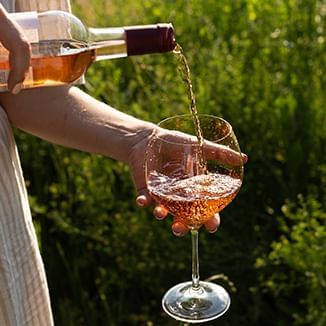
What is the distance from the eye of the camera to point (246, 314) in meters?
2.65

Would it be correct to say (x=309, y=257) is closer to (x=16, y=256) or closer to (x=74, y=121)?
(x=74, y=121)

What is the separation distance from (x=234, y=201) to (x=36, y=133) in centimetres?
112

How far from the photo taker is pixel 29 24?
140 cm

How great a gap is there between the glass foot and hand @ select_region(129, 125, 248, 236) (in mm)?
163

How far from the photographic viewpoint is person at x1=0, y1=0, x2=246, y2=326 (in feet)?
4.59

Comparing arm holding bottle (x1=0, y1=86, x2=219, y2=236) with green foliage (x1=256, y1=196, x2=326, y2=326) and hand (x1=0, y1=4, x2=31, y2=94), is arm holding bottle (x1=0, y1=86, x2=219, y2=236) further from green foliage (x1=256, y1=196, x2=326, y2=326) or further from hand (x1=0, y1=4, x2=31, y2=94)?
green foliage (x1=256, y1=196, x2=326, y2=326)

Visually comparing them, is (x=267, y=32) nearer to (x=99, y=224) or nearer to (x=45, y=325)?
(x=99, y=224)

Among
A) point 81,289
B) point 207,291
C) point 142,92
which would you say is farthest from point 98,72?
point 207,291

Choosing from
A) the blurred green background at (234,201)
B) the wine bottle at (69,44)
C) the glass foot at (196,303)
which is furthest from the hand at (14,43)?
the blurred green background at (234,201)

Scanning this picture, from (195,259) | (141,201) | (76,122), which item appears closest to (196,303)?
(195,259)

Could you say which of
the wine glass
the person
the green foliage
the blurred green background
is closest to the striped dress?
the person

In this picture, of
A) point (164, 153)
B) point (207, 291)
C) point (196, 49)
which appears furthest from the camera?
point (196, 49)

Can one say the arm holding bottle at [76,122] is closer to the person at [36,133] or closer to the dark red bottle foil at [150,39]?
the person at [36,133]

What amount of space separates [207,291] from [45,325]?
324mm
